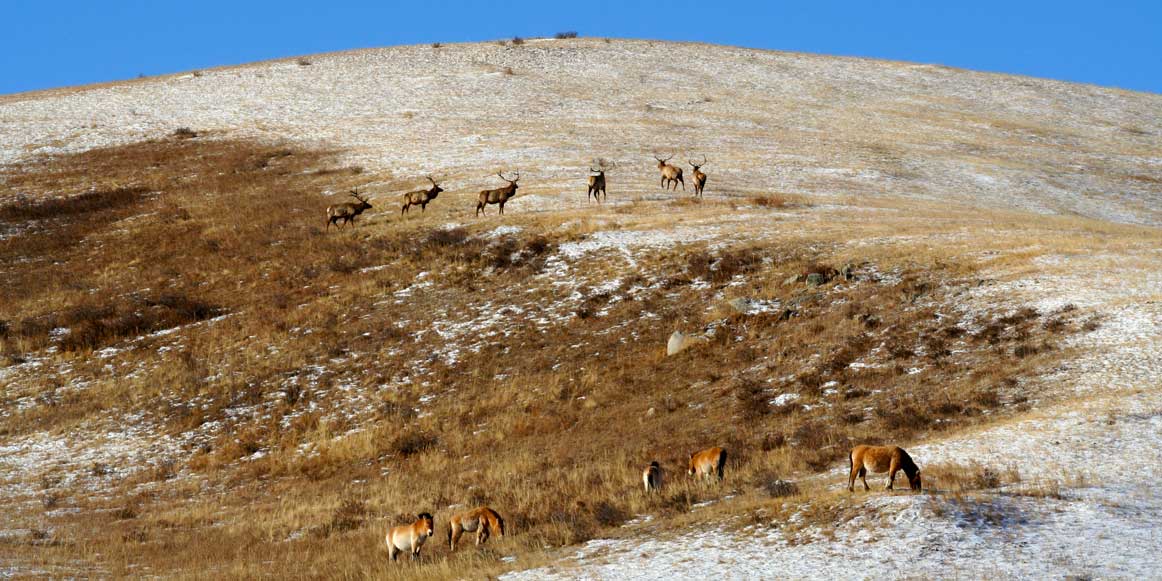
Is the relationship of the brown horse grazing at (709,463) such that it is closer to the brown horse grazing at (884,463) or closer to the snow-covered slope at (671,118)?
the brown horse grazing at (884,463)

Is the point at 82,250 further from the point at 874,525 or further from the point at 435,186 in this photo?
the point at 874,525

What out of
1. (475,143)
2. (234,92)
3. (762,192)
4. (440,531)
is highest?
(234,92)

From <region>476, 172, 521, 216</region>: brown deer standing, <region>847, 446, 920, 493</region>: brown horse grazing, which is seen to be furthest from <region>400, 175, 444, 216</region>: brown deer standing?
<region>847, 446, 920, 493</region>: brown horse grazing

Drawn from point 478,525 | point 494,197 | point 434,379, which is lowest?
point 478,525

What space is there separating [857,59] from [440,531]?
69582 millimetres

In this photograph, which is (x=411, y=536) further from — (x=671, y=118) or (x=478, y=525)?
(x=671, y=118)

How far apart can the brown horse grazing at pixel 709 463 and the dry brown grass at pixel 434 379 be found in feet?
1.15

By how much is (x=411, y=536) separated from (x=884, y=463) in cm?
610

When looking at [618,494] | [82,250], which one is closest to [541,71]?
[82,250]

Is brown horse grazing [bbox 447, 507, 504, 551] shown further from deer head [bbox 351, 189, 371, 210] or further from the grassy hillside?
deer head [bbox 351, 189, 371, 210]

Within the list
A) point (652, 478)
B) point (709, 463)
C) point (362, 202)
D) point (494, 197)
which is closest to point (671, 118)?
point (494, 197)

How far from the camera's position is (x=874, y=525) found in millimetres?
12977

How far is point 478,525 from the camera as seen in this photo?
1525cm

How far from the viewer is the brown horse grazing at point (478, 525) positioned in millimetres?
15172
